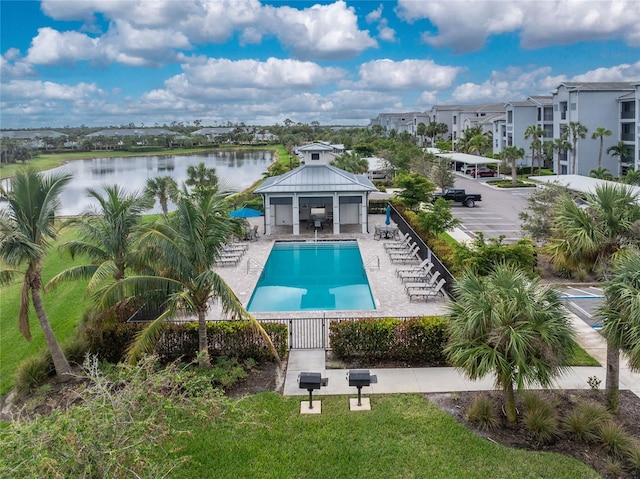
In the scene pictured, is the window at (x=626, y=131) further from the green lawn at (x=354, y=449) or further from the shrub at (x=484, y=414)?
the green lawn at (x=354, y=449)

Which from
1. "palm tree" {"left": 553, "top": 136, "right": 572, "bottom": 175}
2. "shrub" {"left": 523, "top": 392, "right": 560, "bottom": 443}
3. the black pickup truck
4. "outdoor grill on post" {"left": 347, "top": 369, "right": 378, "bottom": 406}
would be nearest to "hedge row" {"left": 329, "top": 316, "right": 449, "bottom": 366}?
"outdoor grill on post" {"left": 347, "top": 369, "right": 378, "bottom": 406}

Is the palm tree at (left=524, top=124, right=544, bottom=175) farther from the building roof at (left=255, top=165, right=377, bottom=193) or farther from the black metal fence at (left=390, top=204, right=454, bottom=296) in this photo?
the building roof at (left=255, top=165, right=377, bottom=193)

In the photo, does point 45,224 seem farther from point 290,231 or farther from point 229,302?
point 290,231

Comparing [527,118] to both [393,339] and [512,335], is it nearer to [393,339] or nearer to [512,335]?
[393,339]

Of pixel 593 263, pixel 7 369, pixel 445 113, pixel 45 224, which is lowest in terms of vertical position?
pixel 7 369

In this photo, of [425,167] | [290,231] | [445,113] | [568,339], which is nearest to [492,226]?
[290,231]

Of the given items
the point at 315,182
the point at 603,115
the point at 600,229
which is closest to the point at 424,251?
the point at 315,182
